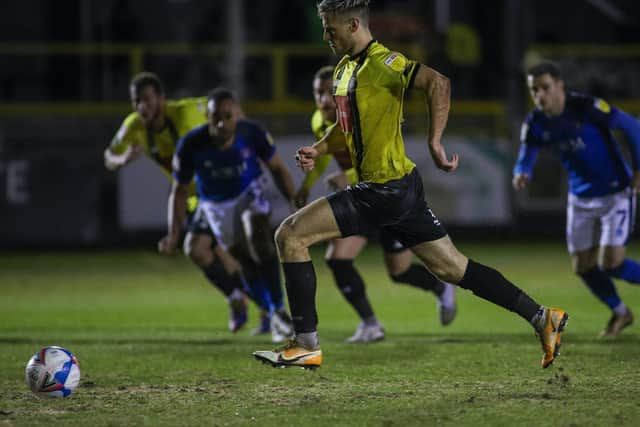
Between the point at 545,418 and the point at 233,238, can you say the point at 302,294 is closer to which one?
the point at 545,418

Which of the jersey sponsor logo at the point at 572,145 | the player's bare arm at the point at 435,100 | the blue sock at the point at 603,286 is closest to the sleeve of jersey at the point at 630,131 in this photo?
the jersey sponsor logo at the point at 572,145

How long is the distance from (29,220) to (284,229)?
1326 cm

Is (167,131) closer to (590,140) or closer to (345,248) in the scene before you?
(345,248)

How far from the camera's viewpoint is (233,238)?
402 inches

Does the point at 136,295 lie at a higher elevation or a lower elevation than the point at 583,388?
lower

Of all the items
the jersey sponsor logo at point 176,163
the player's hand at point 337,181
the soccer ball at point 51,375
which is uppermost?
the jersey sponsor logo at point 176,163

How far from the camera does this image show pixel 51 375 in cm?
671

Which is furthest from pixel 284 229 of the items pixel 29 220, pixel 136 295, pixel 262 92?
pixel 262 92

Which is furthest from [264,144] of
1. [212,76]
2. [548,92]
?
[212,76]

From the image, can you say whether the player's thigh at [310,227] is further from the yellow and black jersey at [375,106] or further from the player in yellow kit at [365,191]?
the yellow and black jersey at [375,106]

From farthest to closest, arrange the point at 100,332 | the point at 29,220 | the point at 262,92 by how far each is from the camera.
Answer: the point at 262,92 → the point at 29,220 → the point at 100,332

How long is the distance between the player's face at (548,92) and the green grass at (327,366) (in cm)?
182

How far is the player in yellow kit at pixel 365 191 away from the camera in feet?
22.4

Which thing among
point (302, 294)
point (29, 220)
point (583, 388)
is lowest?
point (29, 220)
